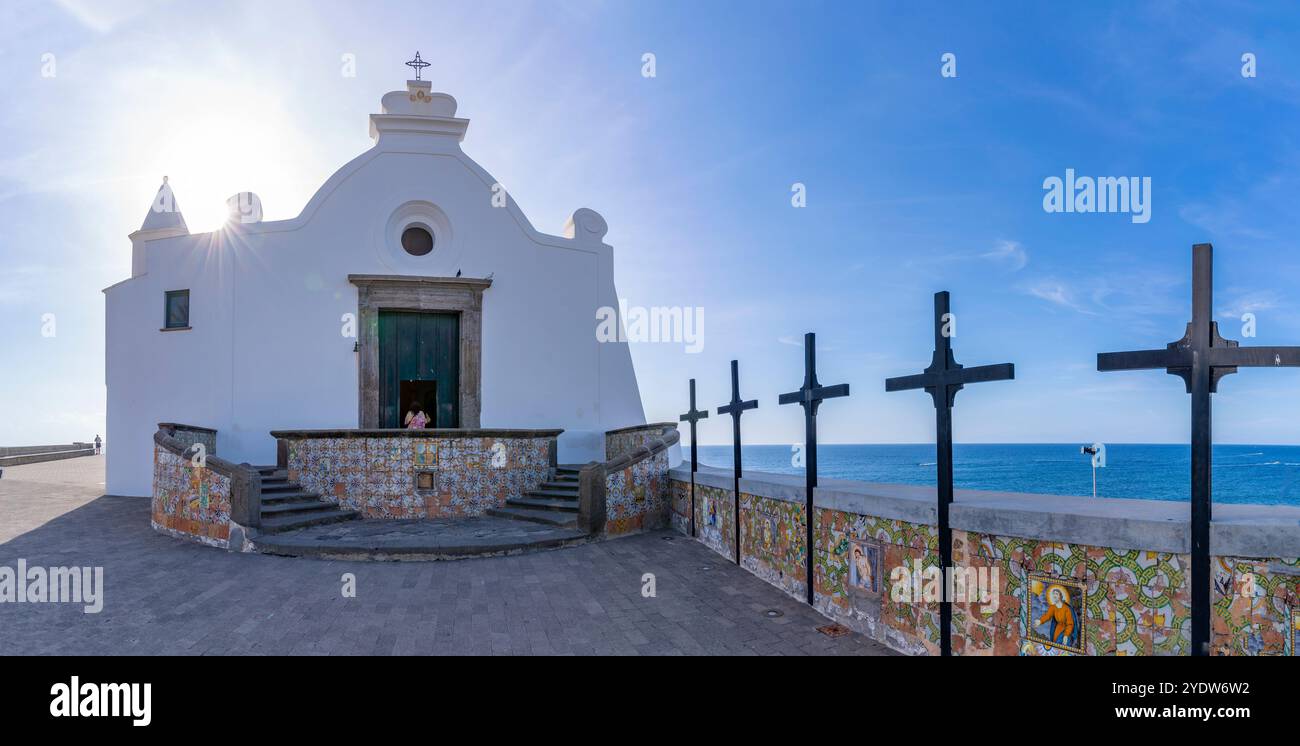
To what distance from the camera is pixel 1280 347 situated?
3.25 m

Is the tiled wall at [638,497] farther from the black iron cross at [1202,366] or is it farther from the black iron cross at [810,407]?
the black iron cross at [1202,366]

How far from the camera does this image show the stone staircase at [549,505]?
10.0m

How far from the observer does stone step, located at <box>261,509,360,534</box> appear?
9.28 m

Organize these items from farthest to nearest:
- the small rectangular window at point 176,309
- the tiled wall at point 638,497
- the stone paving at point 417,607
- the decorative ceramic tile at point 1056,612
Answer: the small rectangular window at point 176,309
the tiled wall at point 638,497
the stone paving at point 417,607
the decorative ceramic tile at point 1056,612

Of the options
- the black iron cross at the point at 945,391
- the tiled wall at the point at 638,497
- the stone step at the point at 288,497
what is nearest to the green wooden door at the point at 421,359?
the stone step at the point at 288,497

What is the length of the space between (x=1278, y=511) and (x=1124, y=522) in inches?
44.4

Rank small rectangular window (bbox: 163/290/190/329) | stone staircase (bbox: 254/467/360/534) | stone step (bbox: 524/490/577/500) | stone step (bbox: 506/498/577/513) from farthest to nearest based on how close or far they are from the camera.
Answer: small rectangular window (bbox: 163/290/190/329) → stone step (bbox: 524/490/577/500) → stone step (bbox: 506/498/577/513) → stone staircase (bbox: 254/467/360/534)

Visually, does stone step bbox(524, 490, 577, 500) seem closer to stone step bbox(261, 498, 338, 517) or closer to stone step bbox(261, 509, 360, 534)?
stone step bbox(261, 509, 360, 534)

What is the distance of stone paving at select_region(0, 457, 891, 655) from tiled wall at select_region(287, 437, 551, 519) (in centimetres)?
213

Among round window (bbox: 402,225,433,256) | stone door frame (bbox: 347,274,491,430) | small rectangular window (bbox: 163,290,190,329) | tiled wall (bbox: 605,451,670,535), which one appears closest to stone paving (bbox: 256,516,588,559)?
tiled wall (bbox: 605,451,670,535)

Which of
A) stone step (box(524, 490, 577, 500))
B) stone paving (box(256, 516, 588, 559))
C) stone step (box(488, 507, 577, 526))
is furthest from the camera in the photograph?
stone step (box(524, 490, 577, 500))
